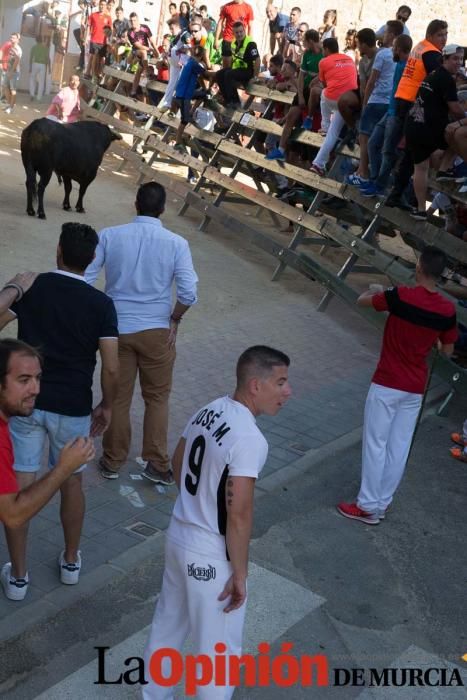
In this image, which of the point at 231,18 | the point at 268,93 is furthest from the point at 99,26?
the point at 268,93

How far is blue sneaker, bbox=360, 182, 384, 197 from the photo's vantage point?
11.1m

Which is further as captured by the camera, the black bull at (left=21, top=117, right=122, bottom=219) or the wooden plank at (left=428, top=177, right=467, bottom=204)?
the black bull at (left=21, top=117, right=122, bottom=219)

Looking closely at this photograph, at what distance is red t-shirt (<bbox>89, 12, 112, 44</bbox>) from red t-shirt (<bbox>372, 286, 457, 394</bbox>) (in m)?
17.5

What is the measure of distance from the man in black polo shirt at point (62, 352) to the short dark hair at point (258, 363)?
1.43 metres

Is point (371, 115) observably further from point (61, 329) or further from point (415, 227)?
point (61, 329)

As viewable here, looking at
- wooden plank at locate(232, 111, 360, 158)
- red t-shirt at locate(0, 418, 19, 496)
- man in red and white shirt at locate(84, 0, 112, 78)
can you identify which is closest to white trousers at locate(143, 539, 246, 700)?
red t-shirt at locate(0, 418, 19, 496)

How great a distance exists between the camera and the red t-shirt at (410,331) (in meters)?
6.36

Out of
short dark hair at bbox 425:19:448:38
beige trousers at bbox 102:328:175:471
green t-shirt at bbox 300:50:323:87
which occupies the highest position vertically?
short dark hair at bbox 425:19:448:38

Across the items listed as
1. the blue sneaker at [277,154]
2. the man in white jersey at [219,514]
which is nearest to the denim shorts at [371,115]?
the blue sneaker at [277,154]

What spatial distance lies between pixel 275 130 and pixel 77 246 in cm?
891

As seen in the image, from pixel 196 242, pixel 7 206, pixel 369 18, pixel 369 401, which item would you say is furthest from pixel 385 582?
pixel 369 18

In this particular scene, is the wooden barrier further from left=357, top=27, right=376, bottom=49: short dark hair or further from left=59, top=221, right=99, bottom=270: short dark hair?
left=59, top=221, right=99, bottom=270: short dark hair

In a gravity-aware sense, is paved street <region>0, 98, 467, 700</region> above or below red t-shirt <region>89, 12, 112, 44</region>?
below

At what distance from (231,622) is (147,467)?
3.05 metres
